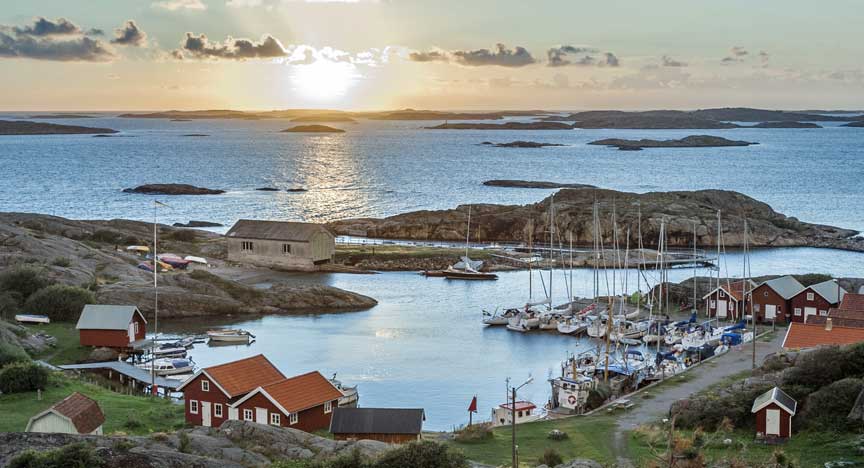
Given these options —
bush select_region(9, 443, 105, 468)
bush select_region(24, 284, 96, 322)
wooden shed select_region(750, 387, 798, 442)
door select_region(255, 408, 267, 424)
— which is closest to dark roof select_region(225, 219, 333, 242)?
bush select_region(24, 284, 96, 322)

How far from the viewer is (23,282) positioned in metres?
49.6

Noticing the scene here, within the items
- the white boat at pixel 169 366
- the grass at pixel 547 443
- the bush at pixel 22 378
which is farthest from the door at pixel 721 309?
the bush at pixel 22 378

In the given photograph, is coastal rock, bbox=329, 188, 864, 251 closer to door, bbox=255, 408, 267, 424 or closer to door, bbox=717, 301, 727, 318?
door, bbox=717, 301, 727, 318

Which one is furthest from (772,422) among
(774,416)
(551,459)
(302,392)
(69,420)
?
(69,420)

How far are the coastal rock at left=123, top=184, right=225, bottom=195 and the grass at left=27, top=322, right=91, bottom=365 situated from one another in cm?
9189

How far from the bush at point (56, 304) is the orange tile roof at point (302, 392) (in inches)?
882

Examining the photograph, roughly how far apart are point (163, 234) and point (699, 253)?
46207mm

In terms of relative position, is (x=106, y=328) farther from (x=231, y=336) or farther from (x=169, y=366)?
(x=231, y=336)

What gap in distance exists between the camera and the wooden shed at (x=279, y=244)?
70000 mm

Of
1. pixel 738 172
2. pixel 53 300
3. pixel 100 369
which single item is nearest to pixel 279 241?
pixel 53 300

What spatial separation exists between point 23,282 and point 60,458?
125 ft

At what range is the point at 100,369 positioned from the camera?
129 ft

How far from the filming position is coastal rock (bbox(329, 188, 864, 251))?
83375mm

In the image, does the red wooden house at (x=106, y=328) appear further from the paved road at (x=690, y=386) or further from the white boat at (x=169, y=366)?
the paved road at (x=690, y=386)
